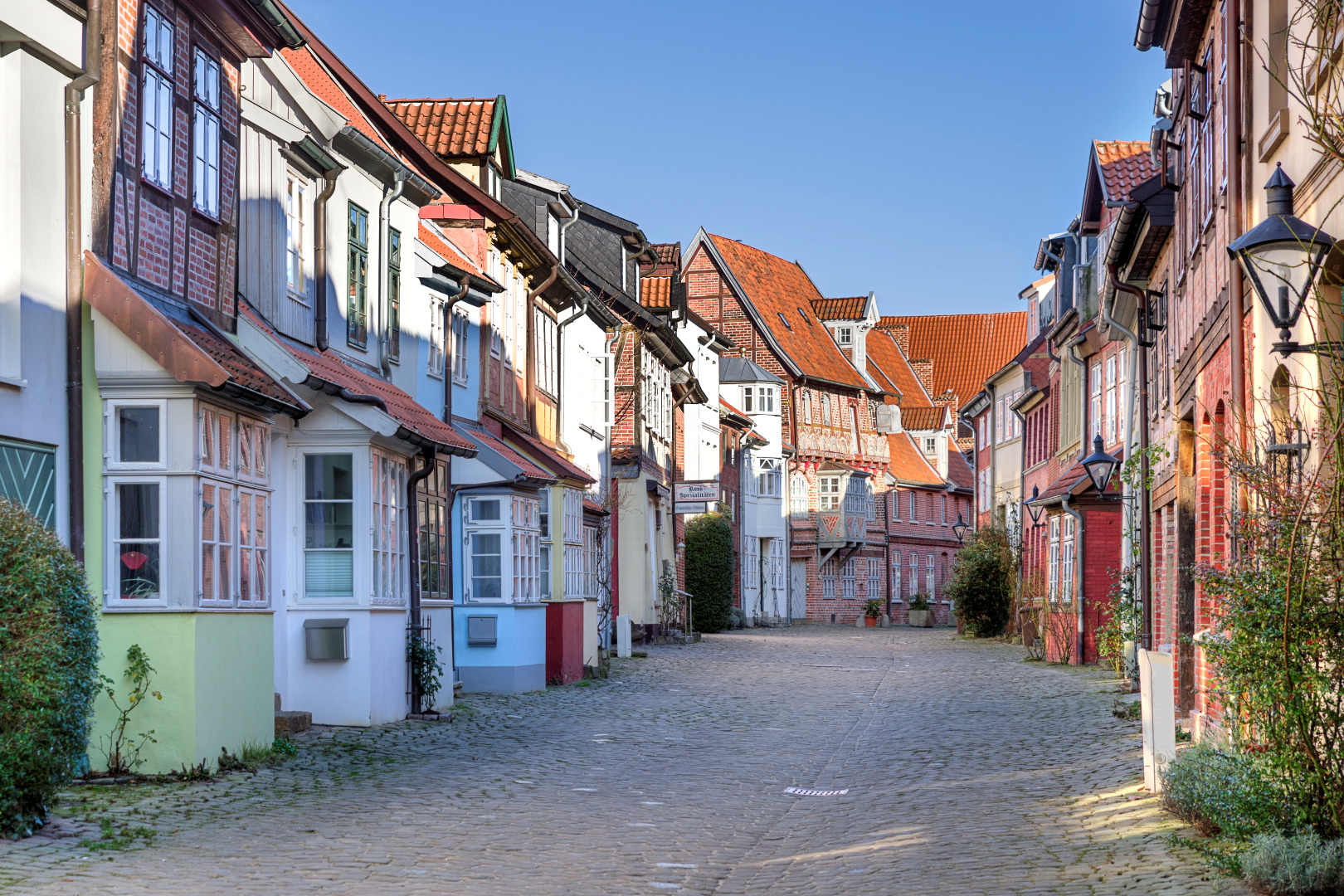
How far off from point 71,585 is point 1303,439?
696 cm

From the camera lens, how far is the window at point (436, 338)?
65.1ft

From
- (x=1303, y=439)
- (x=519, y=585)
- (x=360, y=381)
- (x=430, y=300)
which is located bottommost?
(x=519, y=585)

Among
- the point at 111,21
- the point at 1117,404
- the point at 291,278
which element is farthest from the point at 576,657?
the point at 111,21

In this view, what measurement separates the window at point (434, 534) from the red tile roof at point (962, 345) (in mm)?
56422

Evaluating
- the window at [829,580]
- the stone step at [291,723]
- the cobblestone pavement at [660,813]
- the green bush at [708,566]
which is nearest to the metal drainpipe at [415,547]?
the cobblestone pavement at [660,813]

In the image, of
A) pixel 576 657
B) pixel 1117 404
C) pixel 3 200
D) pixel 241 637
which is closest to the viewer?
pixel 3 200

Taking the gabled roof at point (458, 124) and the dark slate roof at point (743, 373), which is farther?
the dark slate roof at point (743, 373)

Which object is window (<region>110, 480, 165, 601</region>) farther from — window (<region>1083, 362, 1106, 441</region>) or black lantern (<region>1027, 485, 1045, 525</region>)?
black lantern (<region>1027, 485, 1045, 525</region>)

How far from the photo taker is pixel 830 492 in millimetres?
56875

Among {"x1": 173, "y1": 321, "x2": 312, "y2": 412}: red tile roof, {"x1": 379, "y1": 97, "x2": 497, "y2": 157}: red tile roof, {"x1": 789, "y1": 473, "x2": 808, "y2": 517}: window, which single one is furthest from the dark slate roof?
{"x1": 173, "y1": 321, "x2": 312, "y2": 412}: red tile roof

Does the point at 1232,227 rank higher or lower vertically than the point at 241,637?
higher

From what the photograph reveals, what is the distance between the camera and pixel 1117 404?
27.2 metres

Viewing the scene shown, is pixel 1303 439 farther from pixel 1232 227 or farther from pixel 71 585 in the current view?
pixel 71 585

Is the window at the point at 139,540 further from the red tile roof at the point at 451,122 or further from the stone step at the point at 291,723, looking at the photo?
the red tile roof at the point at 451,122
